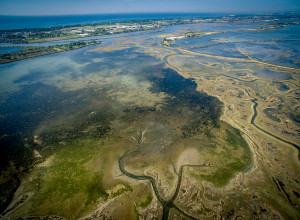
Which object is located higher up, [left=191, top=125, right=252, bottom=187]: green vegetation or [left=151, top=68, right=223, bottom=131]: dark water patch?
[left=151, top=68, right=223, bottom=131]: dark water patch

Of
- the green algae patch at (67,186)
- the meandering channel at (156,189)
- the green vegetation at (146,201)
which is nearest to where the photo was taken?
the meandering channel at (156,189)

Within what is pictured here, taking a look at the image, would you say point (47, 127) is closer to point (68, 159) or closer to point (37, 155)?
point (37, 155)

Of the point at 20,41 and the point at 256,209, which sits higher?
the point at 20,41

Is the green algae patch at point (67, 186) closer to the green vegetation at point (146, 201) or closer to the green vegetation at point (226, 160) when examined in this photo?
the green vegetation at point (146, 201)

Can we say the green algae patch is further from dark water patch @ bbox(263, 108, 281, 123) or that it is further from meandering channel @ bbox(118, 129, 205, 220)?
dark water patch @ bbox(263, 108, 281, 123)

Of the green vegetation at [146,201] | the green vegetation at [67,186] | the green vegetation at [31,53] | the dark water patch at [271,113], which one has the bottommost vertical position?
the green vegetation at [146,201]

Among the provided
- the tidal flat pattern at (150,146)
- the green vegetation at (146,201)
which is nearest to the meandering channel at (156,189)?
the tidal flat pattern at (150,146)

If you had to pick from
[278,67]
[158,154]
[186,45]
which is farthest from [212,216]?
[186,45]

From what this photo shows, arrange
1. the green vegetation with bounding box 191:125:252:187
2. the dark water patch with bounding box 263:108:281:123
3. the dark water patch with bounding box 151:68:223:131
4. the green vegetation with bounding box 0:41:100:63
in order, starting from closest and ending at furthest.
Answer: the green vegetation with bounding box 191:125:252:187
the dark water patch with bounding box 263:108:281:123
the dark water patch with bounding box 151:68:223:131
the green vegetation with bounding box 0:41:100:63

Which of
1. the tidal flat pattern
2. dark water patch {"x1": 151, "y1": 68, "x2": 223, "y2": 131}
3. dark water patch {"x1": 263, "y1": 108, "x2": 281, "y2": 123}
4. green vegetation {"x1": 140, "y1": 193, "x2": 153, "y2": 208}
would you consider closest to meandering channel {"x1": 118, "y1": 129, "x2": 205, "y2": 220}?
the tidal flat pattern

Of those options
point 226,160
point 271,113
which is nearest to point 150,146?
point 226,160

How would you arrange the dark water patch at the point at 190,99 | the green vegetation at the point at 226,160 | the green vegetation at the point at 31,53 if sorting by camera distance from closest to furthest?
the green vegetation at the point at 226,160 → the dark water patch at the point at 190,99 → the green vegetation at the point at 31,53
